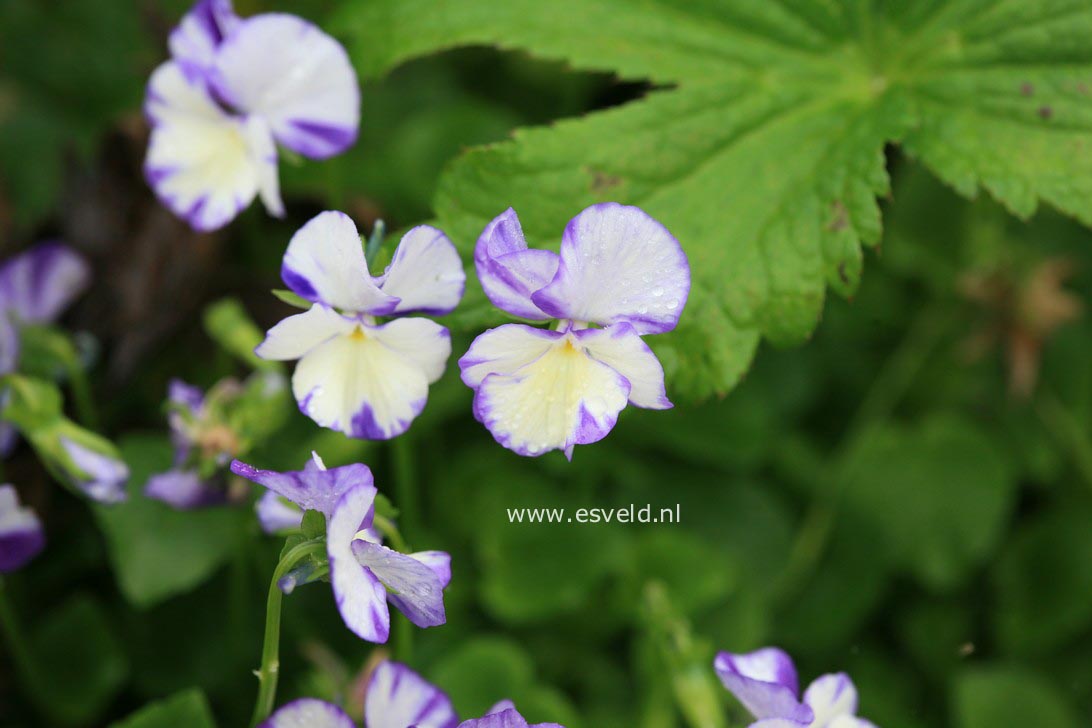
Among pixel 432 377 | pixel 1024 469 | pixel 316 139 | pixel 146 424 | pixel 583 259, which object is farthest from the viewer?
pixel 1024 469

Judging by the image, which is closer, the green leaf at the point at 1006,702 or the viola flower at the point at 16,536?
the viola flower at the point at 16,536

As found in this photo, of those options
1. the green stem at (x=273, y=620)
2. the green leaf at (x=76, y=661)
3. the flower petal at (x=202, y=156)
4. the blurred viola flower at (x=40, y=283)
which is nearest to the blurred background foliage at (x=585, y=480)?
Result: the green leaf at (x=76, y=661)

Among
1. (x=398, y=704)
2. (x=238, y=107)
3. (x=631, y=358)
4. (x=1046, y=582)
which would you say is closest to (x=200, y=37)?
(x=238, y=107)

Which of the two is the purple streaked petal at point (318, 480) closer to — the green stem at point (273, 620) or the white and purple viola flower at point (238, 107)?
the green stem at point (273, 620)

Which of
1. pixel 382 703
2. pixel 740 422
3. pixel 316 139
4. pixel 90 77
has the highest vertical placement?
pixel 316 139

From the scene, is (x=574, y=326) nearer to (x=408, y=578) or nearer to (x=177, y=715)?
(x=408, y=578)

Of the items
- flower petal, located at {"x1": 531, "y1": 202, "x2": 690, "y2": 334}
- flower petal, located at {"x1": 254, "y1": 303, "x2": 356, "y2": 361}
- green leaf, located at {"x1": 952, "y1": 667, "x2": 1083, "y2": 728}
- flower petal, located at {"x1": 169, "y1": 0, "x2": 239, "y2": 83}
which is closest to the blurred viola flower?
flower petal, located at {"x1": 169, "y1": 0, "x2": 239, "y2": 83}

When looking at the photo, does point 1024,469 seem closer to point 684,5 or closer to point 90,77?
point 684,5

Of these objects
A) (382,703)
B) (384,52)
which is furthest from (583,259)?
(384,52)
